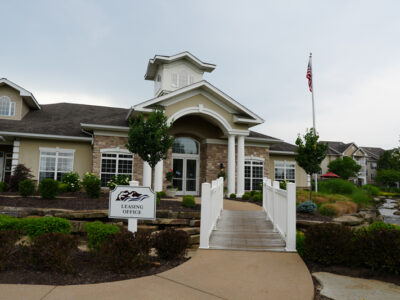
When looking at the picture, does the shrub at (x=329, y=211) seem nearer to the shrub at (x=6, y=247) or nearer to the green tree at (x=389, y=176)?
the shrub at (x=6, y=247)

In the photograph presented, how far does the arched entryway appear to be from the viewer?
17828 millimetres

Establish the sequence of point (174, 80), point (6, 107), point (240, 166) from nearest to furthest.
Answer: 1. point (240, 166)
2. point (6, 107)
3. point (174, 80)

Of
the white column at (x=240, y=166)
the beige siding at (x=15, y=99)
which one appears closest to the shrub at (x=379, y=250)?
the white column at (x=240, y=166)

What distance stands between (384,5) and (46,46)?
13.5 meters

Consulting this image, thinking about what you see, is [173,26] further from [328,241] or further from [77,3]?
[328,241]

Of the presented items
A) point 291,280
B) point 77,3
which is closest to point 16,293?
point 291,280

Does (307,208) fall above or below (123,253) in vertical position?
above

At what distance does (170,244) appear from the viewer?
538 cm

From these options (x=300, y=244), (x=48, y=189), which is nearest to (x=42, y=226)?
(x=48, y=189)

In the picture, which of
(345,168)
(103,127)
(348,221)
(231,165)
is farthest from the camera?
(345,168)

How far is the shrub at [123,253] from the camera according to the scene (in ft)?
14.9

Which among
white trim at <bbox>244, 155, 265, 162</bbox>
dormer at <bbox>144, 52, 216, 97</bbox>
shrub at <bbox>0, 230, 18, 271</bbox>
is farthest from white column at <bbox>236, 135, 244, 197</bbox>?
shrub at <bbox>0, 230, 18, 271</bbox>

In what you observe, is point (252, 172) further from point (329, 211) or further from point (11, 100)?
point (11, 100)

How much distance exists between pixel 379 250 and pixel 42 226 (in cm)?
637
